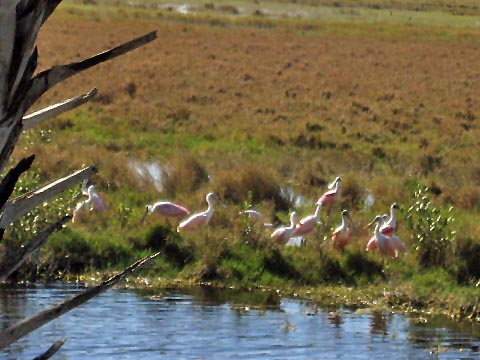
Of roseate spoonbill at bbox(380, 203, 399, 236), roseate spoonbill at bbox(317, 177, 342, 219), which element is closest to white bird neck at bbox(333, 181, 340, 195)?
roseate spoonbill at bbox(317, 177, 342, 219)

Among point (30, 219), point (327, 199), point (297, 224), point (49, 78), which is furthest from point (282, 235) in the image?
point (49, 78)

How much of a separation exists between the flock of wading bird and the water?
42.2 inches

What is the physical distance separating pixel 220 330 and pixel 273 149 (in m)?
12.1

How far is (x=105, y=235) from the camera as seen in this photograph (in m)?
13.2

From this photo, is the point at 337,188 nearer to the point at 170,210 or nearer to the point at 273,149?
the point at 170,210

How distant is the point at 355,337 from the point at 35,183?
4.06m

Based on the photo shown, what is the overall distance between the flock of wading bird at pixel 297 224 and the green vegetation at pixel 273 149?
13 centimetres

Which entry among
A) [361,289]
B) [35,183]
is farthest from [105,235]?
[361,289]

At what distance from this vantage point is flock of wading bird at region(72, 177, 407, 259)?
12.6 metres

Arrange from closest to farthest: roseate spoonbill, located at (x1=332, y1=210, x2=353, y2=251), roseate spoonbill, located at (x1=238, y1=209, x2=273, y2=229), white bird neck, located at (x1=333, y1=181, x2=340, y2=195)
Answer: roseate spoonbill, located at (x1=332, y1=210, x2=353, y2=251) → roseate spoonbill, located at (x1=238, y1=209, x2=273, y2=229) → white bird neck, located at (x1=333, y1=181, x2=340, y2=195)

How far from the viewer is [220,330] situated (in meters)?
10.7

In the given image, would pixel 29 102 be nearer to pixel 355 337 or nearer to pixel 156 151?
pixel 355 337

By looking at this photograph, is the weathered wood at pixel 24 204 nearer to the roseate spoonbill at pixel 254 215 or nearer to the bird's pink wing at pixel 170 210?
the roseate spoonbill at pixel 254 215

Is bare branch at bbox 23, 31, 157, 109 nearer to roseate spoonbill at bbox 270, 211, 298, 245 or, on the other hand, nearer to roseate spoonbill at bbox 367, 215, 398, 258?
roseate spoonbill at bbox 367, 215, 398, 258
